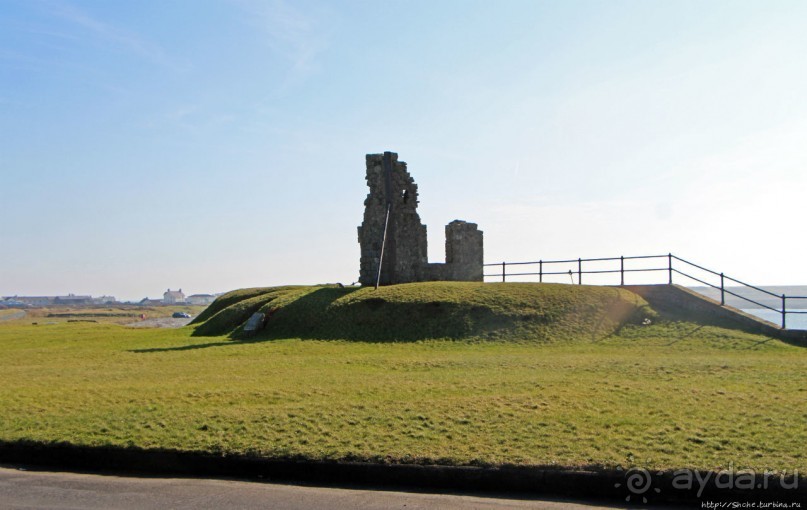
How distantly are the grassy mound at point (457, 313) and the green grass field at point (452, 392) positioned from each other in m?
0.11

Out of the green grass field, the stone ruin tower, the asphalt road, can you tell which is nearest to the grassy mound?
the green grass field

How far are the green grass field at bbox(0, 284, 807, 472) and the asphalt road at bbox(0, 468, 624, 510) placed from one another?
564 mm

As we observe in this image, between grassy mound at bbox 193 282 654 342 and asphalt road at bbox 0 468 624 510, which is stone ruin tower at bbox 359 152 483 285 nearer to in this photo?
grassy mound at bbox 193 282 654 342

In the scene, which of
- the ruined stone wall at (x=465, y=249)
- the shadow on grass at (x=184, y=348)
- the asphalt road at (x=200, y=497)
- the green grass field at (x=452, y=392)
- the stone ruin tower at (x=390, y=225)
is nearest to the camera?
the asphalt road at (x=200, y=497)

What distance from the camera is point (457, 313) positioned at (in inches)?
898

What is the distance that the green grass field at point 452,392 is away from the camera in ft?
26.2

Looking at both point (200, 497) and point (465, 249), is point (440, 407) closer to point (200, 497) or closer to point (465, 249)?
point (200, 497)

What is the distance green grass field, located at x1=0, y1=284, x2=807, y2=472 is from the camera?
314 inches

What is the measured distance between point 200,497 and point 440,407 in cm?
371

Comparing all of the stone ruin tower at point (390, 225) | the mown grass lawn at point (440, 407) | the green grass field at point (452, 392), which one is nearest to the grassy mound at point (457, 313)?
the green grass field at point (452, 392)

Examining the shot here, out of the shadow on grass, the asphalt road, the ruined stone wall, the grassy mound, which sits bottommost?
the asphalt road

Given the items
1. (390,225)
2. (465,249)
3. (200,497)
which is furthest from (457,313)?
(200,497)

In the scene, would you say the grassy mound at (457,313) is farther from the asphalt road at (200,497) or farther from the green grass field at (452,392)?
the asphalt road at (200,497)

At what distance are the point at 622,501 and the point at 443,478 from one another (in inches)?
75.4
